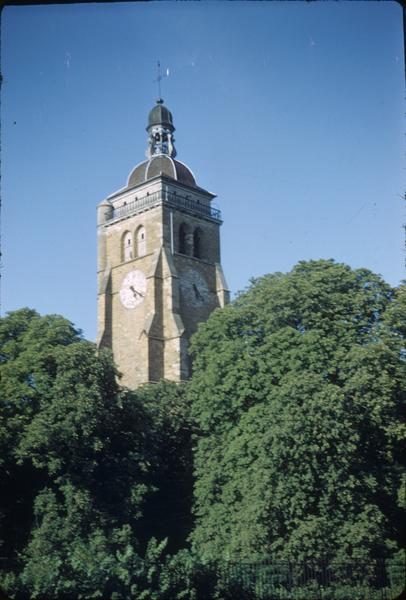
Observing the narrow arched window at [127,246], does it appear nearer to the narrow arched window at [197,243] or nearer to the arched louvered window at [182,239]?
the arched louvered window at [182,239]

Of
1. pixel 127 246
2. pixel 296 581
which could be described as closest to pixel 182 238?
pixel 127 246

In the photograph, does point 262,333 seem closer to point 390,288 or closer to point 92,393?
point 390,288

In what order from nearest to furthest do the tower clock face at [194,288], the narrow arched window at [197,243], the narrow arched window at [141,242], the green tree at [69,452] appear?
the green tree at [69,452]
the tower clock face at [194,288]
the narrow arched window at [141,242]
the narrow arched window at [197,243]

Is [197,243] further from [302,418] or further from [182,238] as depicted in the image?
[302,418]

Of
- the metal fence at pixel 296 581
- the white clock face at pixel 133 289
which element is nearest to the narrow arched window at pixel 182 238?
the white clock face at pixel 133 289

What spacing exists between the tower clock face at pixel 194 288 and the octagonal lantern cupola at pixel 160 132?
393 inches

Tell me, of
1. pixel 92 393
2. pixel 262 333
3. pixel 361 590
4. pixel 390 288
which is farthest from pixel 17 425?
pixel 390 288

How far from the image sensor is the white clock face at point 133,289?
5069 cm

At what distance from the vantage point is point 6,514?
28.4 metres

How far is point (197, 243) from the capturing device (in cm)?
5475

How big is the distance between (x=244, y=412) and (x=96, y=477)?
5.95m

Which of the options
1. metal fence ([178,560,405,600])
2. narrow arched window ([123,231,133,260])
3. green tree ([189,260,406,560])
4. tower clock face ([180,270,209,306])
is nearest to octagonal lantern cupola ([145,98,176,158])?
narrow arched window ([123,231,133,260])

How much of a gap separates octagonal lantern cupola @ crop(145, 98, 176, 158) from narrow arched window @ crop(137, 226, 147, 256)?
287 inches

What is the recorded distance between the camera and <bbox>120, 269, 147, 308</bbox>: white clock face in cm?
5069
